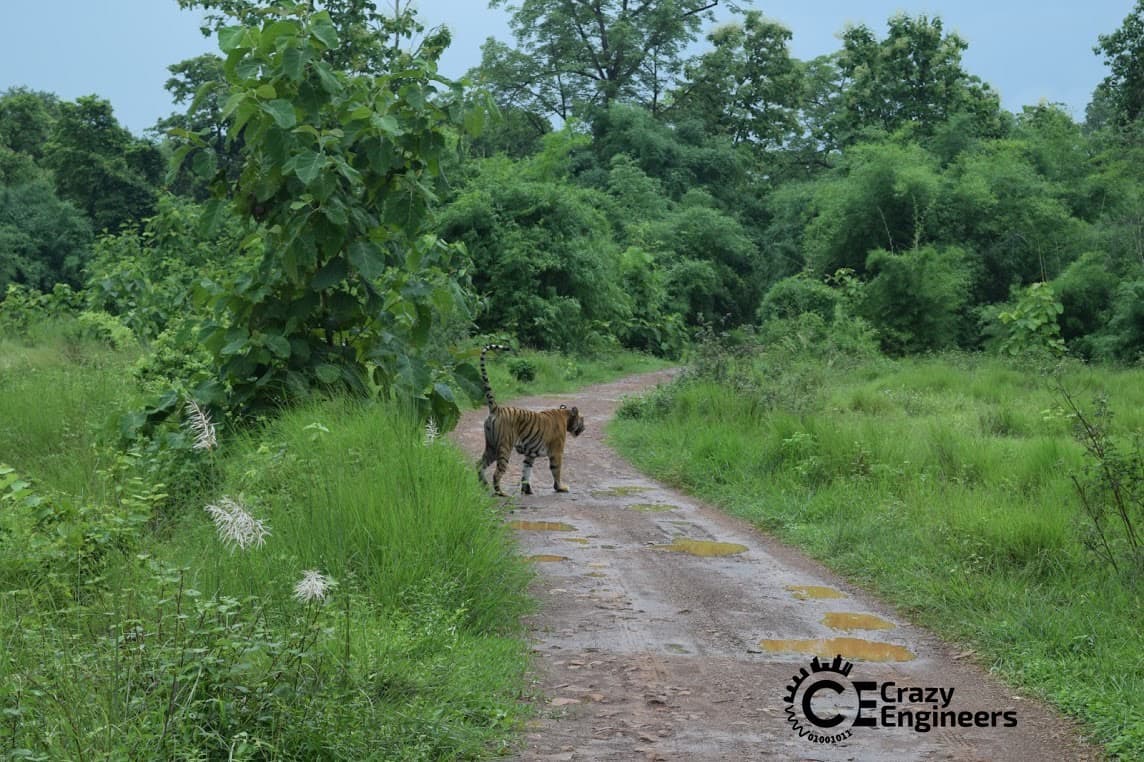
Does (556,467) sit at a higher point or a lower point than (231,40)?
lower

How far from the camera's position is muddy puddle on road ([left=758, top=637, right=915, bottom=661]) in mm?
5883

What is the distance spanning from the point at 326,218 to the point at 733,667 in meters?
4.04

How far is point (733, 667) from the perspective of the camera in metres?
5.65

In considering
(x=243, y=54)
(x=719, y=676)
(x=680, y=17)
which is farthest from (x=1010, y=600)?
(x=680, y=17)

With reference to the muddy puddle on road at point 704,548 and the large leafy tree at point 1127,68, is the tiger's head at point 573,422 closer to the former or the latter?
the muddy puddle on road at point 704,548

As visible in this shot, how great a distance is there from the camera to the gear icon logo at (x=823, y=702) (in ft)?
15.7

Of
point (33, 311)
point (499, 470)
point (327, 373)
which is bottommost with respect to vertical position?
point (499, 470)

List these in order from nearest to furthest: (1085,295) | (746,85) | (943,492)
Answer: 1. (943,492)
2. (1085,295)
3. (746,85)

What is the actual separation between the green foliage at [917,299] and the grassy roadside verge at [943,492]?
7.15 metres

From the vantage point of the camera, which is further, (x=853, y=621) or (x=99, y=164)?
(x=99, y=164)

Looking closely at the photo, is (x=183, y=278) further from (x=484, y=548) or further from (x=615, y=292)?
(x=484, y=548)

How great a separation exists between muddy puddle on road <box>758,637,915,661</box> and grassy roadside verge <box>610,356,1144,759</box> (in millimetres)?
458

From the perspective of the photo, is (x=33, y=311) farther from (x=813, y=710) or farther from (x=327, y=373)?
(x=813, y=710)

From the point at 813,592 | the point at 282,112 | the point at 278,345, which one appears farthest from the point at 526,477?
the point at 282,112
